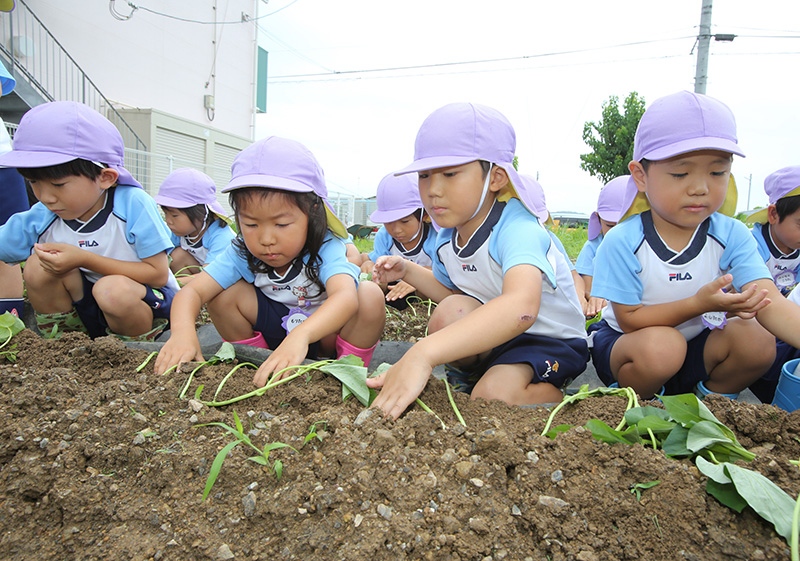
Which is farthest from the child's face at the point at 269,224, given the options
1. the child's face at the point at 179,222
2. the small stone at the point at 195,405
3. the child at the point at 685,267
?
the child's face at the point at 179,222

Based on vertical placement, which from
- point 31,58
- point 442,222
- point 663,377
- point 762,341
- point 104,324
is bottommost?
point 104,324

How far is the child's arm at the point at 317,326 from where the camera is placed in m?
1.67

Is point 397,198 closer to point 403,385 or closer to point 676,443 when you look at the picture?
point 403,385

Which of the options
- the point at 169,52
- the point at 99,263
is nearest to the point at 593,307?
the point at 99,263

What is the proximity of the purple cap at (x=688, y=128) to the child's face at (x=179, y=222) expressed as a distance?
346 centimetres

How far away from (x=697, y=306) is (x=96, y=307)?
2691 mm

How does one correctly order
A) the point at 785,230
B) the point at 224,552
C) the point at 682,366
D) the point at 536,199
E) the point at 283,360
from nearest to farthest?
1. the point at 224,552
2. the point at 283,360
3. the point at 682,366
4. the point at 785,230
5. the point at 536,199

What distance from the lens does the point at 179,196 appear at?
4223 millimetres

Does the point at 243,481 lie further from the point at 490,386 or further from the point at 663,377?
the point at 663,377

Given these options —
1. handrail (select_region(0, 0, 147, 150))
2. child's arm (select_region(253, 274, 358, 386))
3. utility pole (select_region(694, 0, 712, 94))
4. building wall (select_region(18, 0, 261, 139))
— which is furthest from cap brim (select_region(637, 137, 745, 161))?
building wall (select_region(18, 0, 261, 139))

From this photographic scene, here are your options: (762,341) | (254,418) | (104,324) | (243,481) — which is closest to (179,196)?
(104,324)

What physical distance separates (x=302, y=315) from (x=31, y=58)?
11.9m

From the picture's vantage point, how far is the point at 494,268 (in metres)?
2.00

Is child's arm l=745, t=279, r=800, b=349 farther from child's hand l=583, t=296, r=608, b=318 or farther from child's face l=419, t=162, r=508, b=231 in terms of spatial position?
child's hand l=583, t=296, r=608, b=318
